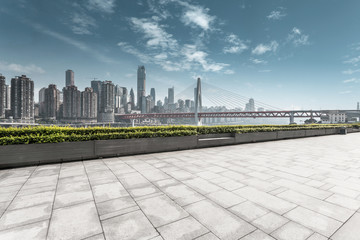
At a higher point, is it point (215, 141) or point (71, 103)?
point (71, 103)

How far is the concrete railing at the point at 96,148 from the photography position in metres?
5.97

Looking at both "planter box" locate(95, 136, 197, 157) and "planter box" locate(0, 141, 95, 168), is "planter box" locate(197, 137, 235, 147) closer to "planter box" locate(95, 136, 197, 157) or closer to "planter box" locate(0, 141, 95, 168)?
"planter box" locate(95, 136, 197, 157)

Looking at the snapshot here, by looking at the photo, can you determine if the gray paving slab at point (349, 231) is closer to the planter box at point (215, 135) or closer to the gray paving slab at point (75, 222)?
the gray paving slab at point (75, 222)

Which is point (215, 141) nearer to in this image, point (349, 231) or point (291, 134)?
point (349, 231)

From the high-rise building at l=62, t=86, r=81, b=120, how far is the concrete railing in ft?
542

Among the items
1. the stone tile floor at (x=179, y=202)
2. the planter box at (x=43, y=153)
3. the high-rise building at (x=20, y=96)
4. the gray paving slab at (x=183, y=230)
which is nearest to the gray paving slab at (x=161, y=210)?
the stone tile floor at (x=179, y=202)

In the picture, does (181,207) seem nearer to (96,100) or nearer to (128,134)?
(128,134)

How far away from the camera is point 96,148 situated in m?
7.15

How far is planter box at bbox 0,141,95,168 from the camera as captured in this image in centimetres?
584

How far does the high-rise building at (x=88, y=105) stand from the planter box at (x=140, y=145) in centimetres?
16880

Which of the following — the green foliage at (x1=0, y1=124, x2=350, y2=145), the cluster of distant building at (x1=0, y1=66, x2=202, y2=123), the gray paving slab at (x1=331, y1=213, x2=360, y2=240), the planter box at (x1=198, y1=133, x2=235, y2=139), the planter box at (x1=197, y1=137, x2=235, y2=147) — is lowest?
the gray paving slab at (x1=331, y1=213, x2=360, y2=240)

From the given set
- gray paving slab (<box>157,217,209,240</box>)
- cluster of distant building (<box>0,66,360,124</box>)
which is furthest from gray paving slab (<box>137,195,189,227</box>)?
cluster of distant building (<box>0,66,360,124</box>)

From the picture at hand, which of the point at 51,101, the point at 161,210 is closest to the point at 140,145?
the point at 161,210

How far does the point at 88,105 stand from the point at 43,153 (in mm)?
174617
